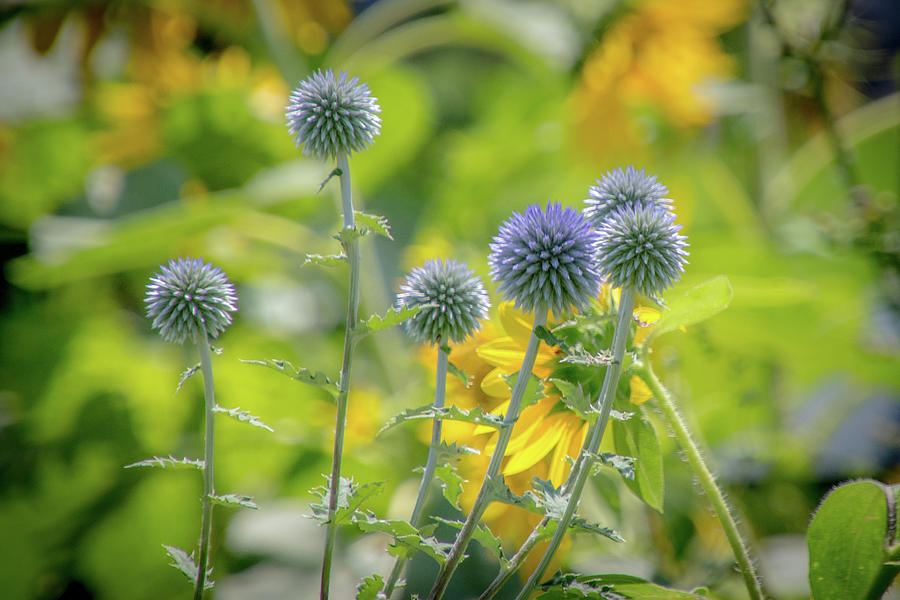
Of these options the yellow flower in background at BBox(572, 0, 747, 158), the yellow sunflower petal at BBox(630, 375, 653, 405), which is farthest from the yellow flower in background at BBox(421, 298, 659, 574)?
the yellow flower in background at BBox(572, 0, 747, 158)

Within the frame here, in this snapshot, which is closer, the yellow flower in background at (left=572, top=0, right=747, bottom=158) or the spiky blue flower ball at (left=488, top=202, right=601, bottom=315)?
the spiky blue flower ball at (left=488, top=202, right=601, bottom=315)

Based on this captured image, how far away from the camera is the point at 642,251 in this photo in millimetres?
160

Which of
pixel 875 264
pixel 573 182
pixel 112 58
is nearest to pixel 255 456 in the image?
pixel 573 182

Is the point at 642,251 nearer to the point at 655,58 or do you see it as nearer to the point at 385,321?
the point at 385,321

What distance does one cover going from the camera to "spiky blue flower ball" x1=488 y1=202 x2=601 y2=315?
0.17m

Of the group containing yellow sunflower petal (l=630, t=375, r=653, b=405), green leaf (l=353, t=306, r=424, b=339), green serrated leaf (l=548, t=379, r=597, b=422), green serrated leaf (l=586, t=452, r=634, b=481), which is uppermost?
yellow sunflower petal (l=630, t=375, r=653, b=405)

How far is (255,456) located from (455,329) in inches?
15.8

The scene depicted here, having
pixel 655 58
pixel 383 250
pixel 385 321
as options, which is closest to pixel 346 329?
pixel 385 321

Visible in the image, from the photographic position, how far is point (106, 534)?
508mm

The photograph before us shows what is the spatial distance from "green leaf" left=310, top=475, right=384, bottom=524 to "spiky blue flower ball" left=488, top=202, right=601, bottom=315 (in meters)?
0.06

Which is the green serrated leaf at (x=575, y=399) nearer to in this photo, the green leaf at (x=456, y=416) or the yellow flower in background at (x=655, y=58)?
the green leaf at (x=456, y=416)

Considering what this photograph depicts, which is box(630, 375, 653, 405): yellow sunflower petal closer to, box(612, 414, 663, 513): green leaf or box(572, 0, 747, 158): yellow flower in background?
Result: box(612, 414, 663, 513): green leaf

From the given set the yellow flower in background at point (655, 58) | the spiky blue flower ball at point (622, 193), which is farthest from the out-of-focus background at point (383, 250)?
the spiky blue flower ball at point (622, 193)

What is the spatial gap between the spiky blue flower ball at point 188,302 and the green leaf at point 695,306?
0.11 metres
